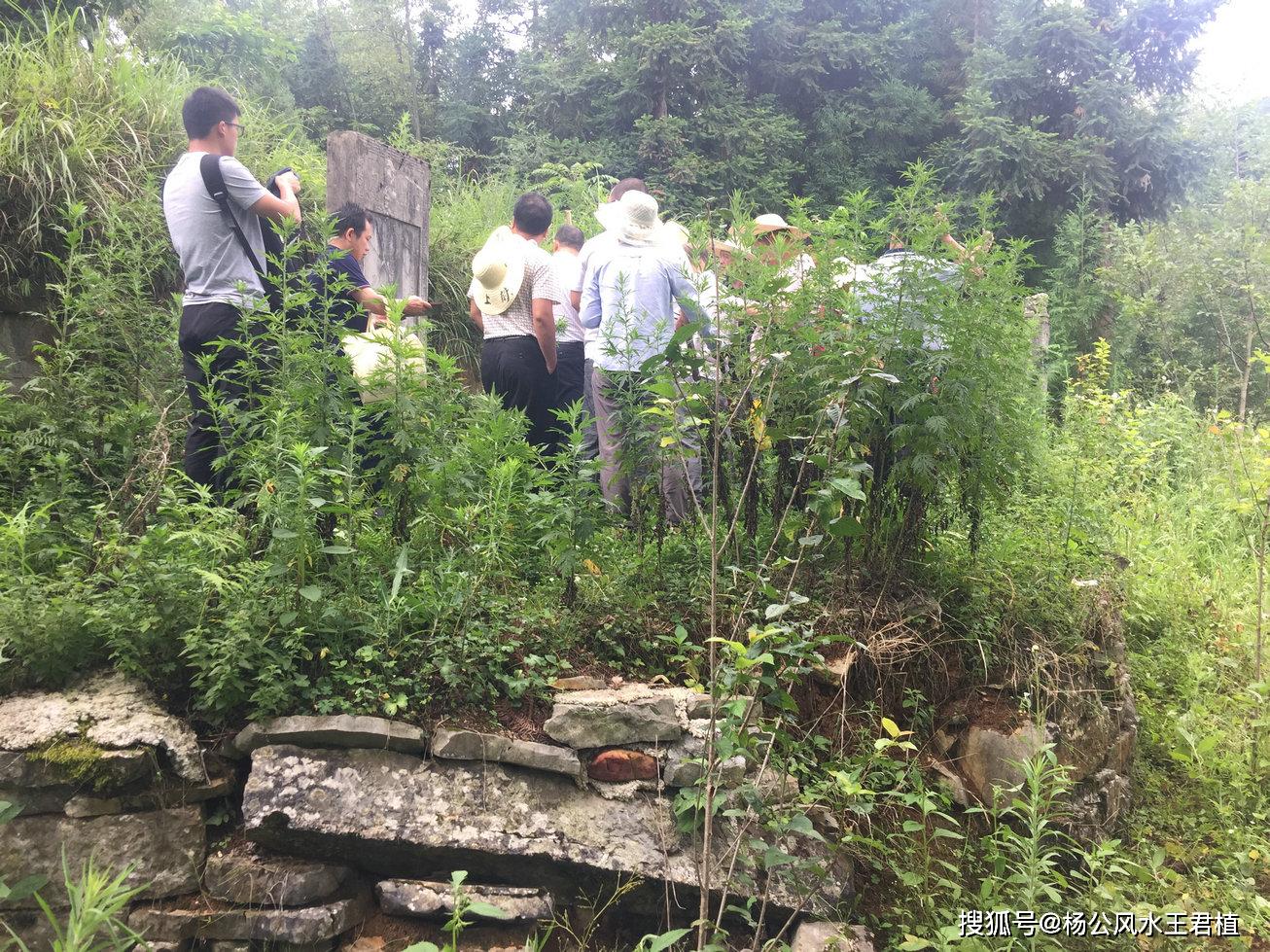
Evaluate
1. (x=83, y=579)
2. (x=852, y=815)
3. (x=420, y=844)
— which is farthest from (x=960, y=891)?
(x=83, y=579)

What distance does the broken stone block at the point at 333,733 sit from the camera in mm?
2912

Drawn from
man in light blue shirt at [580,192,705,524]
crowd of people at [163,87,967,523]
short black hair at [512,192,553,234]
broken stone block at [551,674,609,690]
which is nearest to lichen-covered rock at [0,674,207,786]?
crowd of people at [163,87,967,523]

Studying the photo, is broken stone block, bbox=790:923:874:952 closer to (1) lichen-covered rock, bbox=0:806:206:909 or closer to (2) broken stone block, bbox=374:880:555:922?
(2) broken stone block, bbox=374:880:555:922

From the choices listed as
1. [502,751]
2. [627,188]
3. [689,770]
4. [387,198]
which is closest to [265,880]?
[502,751]

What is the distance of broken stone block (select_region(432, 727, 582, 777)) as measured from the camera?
120 inches

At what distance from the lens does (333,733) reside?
2941mm

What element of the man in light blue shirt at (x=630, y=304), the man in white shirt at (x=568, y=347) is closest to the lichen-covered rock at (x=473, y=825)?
the man in light blue shirt at (x=630, y=304)

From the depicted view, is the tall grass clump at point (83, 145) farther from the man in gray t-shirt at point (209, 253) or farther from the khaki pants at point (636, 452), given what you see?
the khaki pants at point (636, 452)

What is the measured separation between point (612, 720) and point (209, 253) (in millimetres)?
2913

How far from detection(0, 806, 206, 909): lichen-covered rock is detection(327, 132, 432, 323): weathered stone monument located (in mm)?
3539

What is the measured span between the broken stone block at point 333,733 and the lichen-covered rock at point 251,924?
0.50m

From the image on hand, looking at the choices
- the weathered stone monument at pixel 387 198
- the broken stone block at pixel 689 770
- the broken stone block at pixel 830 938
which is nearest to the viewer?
the broken stone block at pixel 830 938

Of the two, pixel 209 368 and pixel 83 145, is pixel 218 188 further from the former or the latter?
pixel 83 145

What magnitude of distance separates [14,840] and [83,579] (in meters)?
0.95
